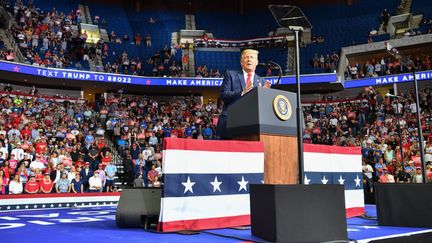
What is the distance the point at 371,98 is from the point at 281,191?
1924 centimetres

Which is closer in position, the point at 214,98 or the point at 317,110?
the point at 317,110

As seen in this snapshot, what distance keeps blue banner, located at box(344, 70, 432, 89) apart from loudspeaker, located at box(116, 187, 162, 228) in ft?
61.2

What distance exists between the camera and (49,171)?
12.0 metres

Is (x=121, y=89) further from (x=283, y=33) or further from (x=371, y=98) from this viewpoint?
(x=371, y=98)

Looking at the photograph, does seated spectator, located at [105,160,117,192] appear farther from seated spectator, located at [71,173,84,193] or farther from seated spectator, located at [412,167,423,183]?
seated spectator, located at [412,167,423,183]

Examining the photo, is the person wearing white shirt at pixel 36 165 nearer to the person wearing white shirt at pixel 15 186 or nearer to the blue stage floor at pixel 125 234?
the person wearing white shirt at pixel 15 186

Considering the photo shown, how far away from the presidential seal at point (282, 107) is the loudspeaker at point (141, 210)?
1737 millimetres

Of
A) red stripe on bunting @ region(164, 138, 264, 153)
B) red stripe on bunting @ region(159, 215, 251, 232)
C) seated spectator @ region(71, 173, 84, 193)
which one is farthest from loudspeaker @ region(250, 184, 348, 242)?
seated spectator @ region(71, 173, 84, 193)

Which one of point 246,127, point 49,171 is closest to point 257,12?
point 49,171

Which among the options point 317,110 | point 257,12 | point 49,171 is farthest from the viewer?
Answer: point 257,12

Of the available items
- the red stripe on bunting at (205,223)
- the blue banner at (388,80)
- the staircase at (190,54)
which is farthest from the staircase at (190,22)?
the red stripe on bunting at (205,223)

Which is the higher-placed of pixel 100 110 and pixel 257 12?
pixel 257 12

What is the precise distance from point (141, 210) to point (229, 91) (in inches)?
75.0

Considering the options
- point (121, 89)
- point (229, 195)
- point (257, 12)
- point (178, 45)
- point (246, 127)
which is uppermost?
point (257, 12)
